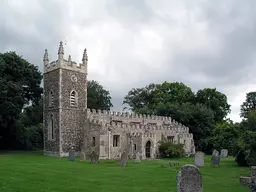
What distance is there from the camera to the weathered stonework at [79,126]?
3194cm

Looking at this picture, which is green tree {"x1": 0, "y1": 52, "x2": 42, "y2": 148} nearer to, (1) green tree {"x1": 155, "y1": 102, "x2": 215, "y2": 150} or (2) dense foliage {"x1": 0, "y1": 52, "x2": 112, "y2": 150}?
(2) dense foliage {"x1": 0, "y1": 52, "x2": 112, "y2": 150}

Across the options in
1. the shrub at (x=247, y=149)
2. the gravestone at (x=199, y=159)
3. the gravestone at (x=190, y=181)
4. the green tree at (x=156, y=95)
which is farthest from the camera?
the green tree at (x=156, y=95)

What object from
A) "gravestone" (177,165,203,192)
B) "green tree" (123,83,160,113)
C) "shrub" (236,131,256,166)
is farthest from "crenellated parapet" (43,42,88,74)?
"green tree" (123,83,160,113)

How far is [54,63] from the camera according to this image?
112ft

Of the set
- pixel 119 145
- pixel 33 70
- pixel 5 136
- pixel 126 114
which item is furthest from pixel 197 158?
pixel 5 136

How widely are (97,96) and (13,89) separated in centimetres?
2367

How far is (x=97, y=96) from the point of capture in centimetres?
5591

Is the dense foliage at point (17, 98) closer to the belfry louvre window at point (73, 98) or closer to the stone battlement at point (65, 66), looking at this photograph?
the stone battlement at point (65, 66)

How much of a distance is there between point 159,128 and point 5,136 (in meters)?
18.4

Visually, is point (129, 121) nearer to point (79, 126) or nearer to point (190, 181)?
point (79, 126)

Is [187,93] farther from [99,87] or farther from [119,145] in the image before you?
[119,145]

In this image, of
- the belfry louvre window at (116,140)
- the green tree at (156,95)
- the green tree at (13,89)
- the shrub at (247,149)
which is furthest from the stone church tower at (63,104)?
the green tree at (156,95)

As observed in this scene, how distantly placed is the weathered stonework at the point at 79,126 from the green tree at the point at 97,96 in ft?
59.7

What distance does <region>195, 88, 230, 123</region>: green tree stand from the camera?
179 feet
